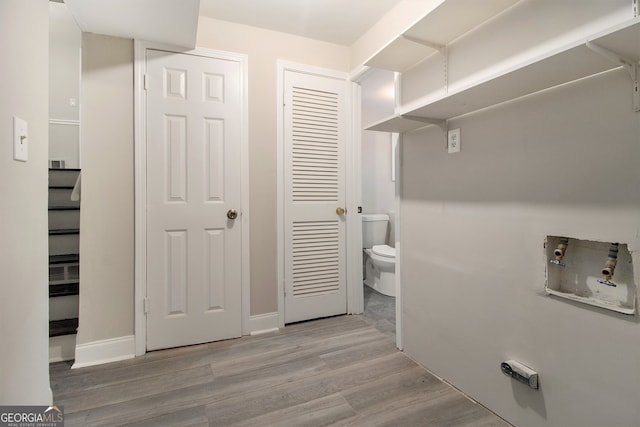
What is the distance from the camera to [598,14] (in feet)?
3.39

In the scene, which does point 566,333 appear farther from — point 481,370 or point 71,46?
point 71,46

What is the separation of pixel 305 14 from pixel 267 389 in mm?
2444

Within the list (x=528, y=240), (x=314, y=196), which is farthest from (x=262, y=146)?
(x=528, y=240)

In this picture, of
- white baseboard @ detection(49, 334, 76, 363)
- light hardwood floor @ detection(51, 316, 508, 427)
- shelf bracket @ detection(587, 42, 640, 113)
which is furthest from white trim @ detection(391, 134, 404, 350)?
white baseboard @ detection(49, 334, 76, 363)

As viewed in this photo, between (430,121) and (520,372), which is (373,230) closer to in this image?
(430,121)

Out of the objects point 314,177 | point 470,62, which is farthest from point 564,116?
point 314,177

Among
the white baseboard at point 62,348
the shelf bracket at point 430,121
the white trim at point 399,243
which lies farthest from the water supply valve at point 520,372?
the white baseboard at point 62,348

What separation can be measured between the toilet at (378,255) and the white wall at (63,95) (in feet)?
9.62

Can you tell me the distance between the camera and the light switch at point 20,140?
0.90 meters

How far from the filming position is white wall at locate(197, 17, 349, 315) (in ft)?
7.47

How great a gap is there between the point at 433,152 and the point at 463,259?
627 millimetres

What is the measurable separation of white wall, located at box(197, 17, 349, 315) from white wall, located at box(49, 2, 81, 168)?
1.56m

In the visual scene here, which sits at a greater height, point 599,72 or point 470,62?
point 470,62

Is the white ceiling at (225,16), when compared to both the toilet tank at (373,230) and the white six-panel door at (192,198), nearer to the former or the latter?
the white six-panel door at (192,198)
